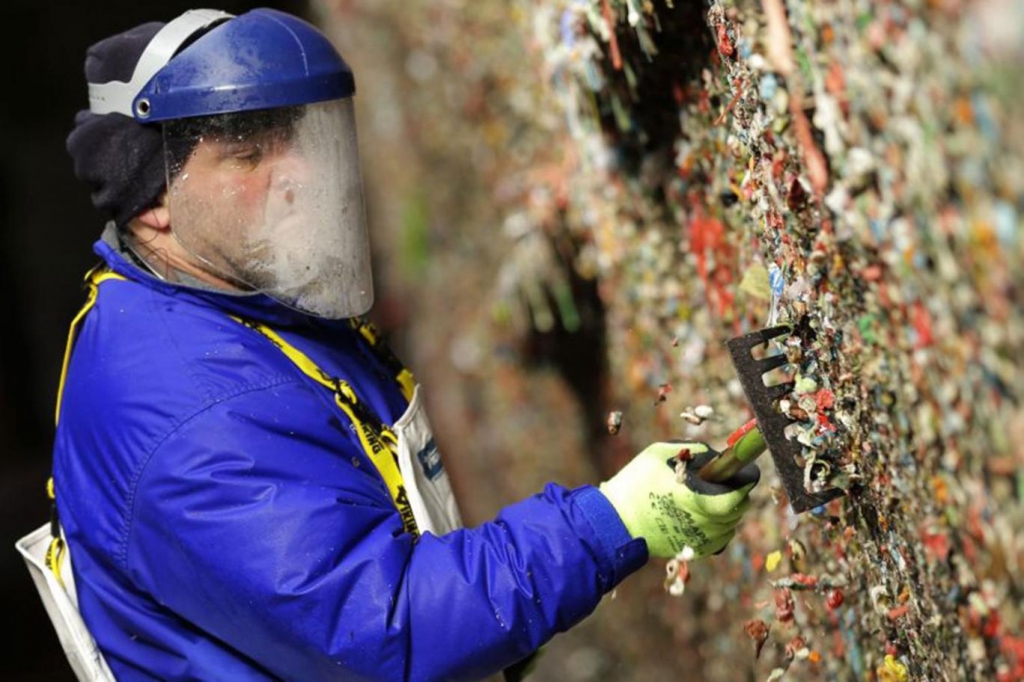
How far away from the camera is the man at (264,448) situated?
95.4 inches

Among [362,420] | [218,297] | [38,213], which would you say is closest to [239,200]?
[218,297]

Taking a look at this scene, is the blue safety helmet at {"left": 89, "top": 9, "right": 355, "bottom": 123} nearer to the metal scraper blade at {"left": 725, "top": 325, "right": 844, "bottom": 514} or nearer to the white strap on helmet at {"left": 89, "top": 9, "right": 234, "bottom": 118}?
the white strap on helmet at {"left": 89, "top": 9, "right": 234, "bottom": 118}

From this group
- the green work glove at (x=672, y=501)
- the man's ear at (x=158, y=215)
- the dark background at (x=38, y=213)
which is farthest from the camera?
the dark background at (x=38, y=213)

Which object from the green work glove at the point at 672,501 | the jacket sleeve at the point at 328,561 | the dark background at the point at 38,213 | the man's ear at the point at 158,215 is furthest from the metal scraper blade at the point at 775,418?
the dark background at the point at 38,213

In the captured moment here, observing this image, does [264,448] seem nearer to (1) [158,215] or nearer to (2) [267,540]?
(2) [267,540]

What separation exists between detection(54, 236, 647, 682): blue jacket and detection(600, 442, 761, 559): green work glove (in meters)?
0.04

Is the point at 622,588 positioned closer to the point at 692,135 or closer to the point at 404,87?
the point at 692,135

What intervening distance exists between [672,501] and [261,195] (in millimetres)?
1104

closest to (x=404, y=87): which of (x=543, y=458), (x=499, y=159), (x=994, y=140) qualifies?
(x=499, y=159)

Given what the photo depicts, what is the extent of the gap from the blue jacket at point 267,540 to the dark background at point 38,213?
6145mm

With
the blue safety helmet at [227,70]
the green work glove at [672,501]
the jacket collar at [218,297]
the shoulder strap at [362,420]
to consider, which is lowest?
the green work glove at [672,501]

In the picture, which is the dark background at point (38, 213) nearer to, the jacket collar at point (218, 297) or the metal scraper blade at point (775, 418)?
the jacket collar at point (218, 297)

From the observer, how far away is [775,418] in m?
2.45

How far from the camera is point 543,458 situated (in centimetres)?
589
